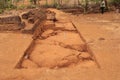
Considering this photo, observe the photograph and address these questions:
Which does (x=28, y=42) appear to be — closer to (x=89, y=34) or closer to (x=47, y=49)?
(x=47, y=49)

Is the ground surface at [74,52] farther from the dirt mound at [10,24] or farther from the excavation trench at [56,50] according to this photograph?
the dirt mound at [10,24]

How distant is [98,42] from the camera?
966 cm

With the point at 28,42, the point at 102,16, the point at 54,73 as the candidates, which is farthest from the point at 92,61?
the point at 102,16

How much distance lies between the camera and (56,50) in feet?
32.0

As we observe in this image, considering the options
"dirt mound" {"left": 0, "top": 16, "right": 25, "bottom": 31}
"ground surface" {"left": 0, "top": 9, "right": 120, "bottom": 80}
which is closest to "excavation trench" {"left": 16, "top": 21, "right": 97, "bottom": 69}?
"ground surface" {"left": 0, "top": 9, "right": 120, "bottom": 80}

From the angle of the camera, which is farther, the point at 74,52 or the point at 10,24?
the point at 10,24

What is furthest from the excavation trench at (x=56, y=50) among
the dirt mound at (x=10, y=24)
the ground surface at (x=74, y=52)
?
the dirt mound at (x=10, y=24)

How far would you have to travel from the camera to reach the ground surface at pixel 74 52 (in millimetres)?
6863

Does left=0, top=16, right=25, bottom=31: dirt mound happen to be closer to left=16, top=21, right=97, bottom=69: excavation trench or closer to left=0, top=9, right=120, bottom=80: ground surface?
left=0, top=9, right=120, bottom=80: ground surface

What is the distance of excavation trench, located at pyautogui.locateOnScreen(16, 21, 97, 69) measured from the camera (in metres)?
8.40

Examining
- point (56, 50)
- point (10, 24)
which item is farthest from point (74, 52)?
point (10, 24)

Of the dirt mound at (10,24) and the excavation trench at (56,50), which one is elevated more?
the dirt mound at (10,24)

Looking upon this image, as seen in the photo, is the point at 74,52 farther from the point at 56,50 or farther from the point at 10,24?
the point at 10,24

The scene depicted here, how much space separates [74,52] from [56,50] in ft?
2.15
